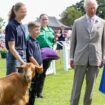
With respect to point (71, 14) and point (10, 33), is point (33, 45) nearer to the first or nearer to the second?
point (10, 33)

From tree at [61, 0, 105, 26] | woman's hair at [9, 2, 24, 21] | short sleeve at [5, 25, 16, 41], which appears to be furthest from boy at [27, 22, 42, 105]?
tree at [61, 0, 105, 26]

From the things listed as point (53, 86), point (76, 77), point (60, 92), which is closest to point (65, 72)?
point (53, 86)

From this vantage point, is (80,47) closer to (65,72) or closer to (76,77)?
(76,77)

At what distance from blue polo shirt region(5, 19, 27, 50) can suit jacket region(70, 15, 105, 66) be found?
1.15 metres

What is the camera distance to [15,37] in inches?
290

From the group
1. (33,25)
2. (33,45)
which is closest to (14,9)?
(33,25)

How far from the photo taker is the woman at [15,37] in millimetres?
7305

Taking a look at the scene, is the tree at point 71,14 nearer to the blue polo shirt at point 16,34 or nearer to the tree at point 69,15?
the tree at point 69,15

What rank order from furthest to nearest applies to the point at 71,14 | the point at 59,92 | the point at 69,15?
the point at 69,15 < the point at 71,14 < the point at 59,92

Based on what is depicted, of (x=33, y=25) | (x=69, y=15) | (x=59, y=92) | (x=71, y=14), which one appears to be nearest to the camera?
(x=33, y=25)

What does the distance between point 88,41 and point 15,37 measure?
148cm

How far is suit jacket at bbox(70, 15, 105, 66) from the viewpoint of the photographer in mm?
7930

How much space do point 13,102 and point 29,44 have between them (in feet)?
4.23

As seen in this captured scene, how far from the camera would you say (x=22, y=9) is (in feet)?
24.1
